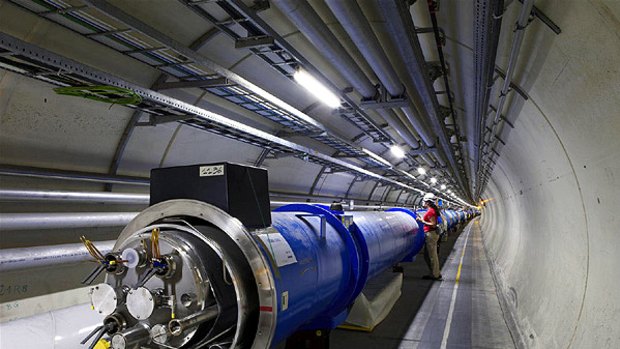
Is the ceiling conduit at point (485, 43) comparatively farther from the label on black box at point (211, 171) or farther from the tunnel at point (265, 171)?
the label on black box at point (211, 171)

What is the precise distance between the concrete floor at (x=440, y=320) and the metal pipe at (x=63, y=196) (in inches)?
96.3

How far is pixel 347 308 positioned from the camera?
325cm

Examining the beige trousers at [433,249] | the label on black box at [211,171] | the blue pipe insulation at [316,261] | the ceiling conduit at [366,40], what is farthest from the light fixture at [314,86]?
the beige trousers at [433,249]

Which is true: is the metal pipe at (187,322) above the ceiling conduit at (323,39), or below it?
below

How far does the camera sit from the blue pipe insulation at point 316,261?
1995mm

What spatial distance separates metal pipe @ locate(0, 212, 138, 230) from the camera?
9.84 ft

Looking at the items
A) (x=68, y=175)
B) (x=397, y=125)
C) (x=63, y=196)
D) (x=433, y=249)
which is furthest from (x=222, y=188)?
(x=433, y=249)

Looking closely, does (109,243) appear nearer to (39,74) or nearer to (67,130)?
(67,130)

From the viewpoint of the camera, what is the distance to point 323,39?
2906 mm

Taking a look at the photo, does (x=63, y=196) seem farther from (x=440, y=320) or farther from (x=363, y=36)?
(x=440, y=320)

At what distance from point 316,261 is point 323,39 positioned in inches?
59.8

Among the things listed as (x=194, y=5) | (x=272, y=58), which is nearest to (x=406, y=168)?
(x=272, y=58)

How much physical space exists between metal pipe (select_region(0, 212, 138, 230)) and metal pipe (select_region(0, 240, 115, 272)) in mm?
220

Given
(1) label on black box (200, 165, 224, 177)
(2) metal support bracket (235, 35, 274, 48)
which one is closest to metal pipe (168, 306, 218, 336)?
(1) label on black box (200, 165, 224, 177)
